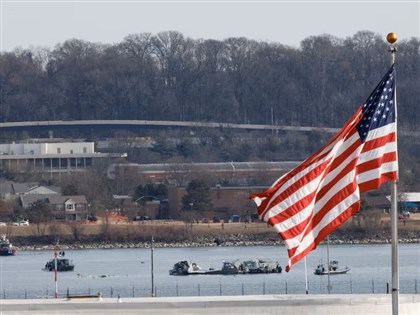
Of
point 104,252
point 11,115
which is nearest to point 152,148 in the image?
point 11,115

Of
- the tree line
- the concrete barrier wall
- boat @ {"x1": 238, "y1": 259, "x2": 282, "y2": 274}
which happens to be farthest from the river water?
the tree line

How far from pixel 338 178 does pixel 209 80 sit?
4610 inches

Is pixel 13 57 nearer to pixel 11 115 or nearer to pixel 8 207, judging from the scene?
pixel 11 115

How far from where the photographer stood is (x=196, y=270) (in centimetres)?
6203

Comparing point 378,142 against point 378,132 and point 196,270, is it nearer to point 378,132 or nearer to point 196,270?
point 378,132

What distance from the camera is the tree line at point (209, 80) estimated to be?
129m

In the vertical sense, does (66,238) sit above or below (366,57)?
below

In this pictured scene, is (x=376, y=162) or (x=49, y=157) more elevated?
(x=376, y=162)

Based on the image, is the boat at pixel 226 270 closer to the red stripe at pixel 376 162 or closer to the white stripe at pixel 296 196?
the white stripe at pixel 296 196

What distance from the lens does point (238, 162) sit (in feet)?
356

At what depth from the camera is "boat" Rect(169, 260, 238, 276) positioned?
200ft

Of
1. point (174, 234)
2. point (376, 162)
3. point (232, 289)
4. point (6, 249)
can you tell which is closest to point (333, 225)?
point (376, 162)

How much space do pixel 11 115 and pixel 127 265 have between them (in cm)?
6375

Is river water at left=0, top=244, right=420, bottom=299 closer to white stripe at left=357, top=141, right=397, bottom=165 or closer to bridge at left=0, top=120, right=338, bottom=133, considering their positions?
white stripe at left=357, top=141, right=397, bottom=165
